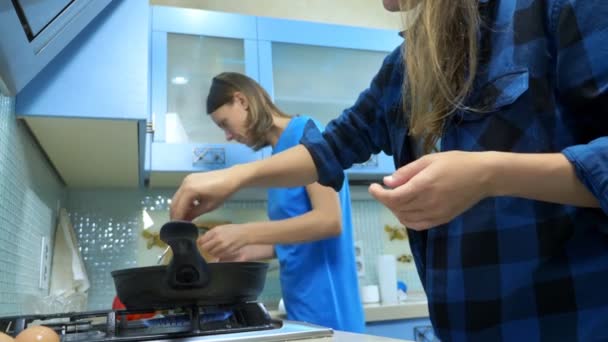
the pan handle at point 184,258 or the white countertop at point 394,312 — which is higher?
the pan handle at point 184,258

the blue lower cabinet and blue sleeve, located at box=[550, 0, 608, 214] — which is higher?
blue sleeve, located at box=[550, 0, 608, 214]

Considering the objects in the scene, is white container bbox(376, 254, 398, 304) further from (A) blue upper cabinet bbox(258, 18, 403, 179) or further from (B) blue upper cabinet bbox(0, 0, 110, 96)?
(B) blue upper cabinet bbox(0, 0, 110, 96)

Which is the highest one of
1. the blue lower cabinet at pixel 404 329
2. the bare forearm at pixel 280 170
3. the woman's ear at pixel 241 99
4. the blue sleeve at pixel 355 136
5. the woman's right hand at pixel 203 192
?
the woman's ear at pixel 241 99

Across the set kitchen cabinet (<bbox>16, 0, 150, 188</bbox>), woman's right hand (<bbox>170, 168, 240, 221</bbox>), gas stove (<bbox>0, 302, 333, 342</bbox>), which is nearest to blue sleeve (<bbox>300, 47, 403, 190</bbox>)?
woman's right hand (<bbox>170, 168, 240, 221</bbox>)

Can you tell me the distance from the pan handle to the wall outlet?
751 millimetres

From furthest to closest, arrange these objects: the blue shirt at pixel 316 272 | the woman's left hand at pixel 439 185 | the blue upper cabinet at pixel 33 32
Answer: the blue shirt at pixel 316 272
the blue upper cabinet at pixel 33 32
the woman's left hand at pixel 439 185

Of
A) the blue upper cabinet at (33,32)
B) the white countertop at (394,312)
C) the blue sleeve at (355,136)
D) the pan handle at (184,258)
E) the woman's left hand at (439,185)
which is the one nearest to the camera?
the woman's left hand at (439,185)

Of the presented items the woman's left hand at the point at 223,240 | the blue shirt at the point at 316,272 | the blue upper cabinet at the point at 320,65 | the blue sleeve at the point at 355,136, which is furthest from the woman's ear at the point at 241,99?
the blue sleeve at the point at 355,136

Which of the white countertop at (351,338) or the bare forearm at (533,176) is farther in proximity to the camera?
the white countertop at (351,338)

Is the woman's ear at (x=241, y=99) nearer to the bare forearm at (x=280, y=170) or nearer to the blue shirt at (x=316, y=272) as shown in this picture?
the blue shirt at (x=316, y=272)

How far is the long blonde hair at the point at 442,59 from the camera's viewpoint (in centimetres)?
58

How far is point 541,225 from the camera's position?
0.51 m

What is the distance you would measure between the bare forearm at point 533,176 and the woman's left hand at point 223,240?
2.16 feet

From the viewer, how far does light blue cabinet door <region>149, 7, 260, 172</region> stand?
5.06 ft
